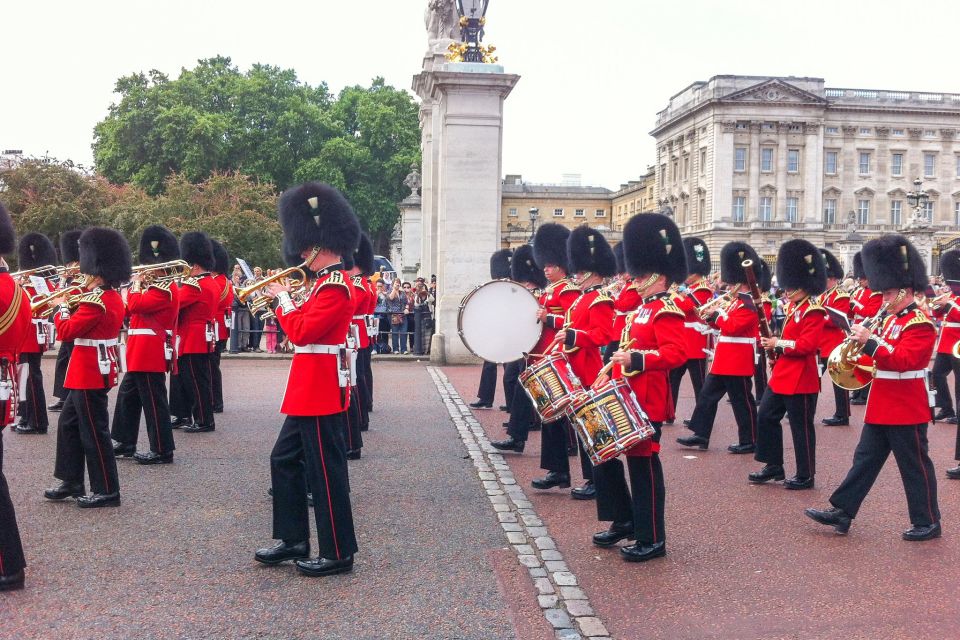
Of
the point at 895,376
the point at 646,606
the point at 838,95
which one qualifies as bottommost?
the point at 646,606

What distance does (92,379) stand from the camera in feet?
22.1

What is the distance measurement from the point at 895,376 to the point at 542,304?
3078 millimetres

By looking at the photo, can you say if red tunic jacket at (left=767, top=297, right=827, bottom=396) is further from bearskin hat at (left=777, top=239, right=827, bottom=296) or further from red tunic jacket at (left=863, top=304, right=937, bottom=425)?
red tunic jacket at (left=863, top=304, right=937, bottom=425)

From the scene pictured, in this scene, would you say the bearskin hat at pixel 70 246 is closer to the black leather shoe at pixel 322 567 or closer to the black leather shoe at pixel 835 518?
the black leather shoe at pixel 322 567

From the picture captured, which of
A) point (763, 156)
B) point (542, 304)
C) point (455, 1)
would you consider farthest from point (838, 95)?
point (542, 304)

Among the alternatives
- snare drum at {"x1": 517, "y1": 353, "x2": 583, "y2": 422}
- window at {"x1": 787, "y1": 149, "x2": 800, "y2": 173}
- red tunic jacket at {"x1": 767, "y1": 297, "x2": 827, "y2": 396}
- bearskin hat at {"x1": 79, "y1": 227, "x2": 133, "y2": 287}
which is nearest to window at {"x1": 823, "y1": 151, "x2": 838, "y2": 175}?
window at {"x1": 787, "y1": 149, "x2": 800, "y2": 173}

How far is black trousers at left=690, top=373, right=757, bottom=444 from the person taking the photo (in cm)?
924

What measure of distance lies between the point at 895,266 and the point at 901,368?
2.06 ft

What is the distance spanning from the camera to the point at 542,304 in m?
8.57

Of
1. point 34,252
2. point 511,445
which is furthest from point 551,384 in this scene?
point 34,252

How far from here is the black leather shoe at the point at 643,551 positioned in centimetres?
563

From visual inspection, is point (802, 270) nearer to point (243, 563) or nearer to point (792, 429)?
point (792, 429)

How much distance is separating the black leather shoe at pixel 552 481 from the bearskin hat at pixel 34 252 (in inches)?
244

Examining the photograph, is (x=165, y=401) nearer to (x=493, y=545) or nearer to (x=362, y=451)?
(x=362, y=451)
